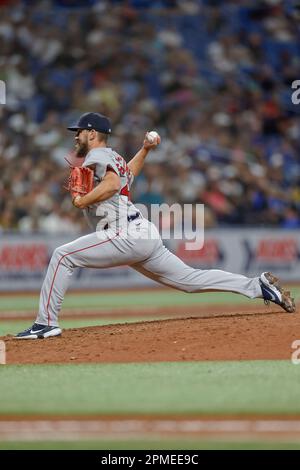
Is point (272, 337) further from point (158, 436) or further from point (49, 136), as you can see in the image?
point (49, 136)

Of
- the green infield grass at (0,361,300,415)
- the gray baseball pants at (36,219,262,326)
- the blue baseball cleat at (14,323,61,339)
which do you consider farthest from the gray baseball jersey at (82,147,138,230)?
the green infield grass at (0,361,300,415)

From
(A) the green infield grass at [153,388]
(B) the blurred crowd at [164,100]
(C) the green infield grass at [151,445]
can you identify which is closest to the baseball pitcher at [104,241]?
(A) the green infield grass at [153,388]

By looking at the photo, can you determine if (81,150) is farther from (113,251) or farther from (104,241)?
(113,251)

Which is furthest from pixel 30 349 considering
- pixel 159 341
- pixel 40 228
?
pixel 40 228

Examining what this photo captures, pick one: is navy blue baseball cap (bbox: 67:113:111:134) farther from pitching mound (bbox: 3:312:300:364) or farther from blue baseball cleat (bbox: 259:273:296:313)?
blue baseball cleat (bbox: 259:273:296:313)

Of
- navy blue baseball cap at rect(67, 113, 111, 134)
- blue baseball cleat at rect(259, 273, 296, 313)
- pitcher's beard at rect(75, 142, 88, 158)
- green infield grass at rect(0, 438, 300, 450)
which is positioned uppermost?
navy blue baseball cap at rect(67, 113, 111, 134)

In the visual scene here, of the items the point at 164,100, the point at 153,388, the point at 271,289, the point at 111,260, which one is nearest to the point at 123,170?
the point at 111,260
